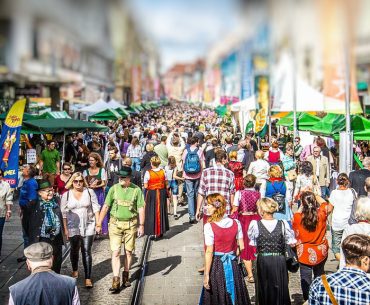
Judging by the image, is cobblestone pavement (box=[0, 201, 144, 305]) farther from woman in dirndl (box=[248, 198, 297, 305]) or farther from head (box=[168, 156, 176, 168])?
head (box=[168, 156, 176, 168])

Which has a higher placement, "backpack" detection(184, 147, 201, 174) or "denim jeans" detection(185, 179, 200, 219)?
"backpack" detection(184, 147, 201, 174)

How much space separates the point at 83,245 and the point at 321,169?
5.84 m

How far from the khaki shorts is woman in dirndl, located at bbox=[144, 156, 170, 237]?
2.32m

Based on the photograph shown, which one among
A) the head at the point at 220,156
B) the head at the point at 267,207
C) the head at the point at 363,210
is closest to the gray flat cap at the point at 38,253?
the head at the point at 267,207

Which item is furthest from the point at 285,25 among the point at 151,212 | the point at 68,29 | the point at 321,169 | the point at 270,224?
the point at 321,169

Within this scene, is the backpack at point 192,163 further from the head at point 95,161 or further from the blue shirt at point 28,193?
the blue shirt at point 28,193

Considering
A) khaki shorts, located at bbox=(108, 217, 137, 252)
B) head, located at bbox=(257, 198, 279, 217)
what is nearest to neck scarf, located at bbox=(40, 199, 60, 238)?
khaki shorts, located at bbox=(108, 217, 137, 252)

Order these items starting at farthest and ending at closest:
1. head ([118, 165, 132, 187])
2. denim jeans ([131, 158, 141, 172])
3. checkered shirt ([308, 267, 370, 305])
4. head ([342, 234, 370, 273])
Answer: denim jeans ([131, 158, 141, 172])
head ([118, 165, 132, 187])
head ([342, 234, 370, 273])
checkered shirt ([308, 267, 370, 305])

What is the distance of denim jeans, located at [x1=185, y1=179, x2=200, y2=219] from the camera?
10.0 metres

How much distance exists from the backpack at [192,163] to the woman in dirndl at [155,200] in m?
1.38

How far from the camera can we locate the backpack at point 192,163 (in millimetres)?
9969

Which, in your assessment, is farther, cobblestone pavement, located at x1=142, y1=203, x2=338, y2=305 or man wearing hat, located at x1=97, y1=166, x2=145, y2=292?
man wearing hat, located at x1=97, y1=166, x2=145, y2=292

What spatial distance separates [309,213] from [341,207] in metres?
1.45

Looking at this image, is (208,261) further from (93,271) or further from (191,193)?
(191,193)
